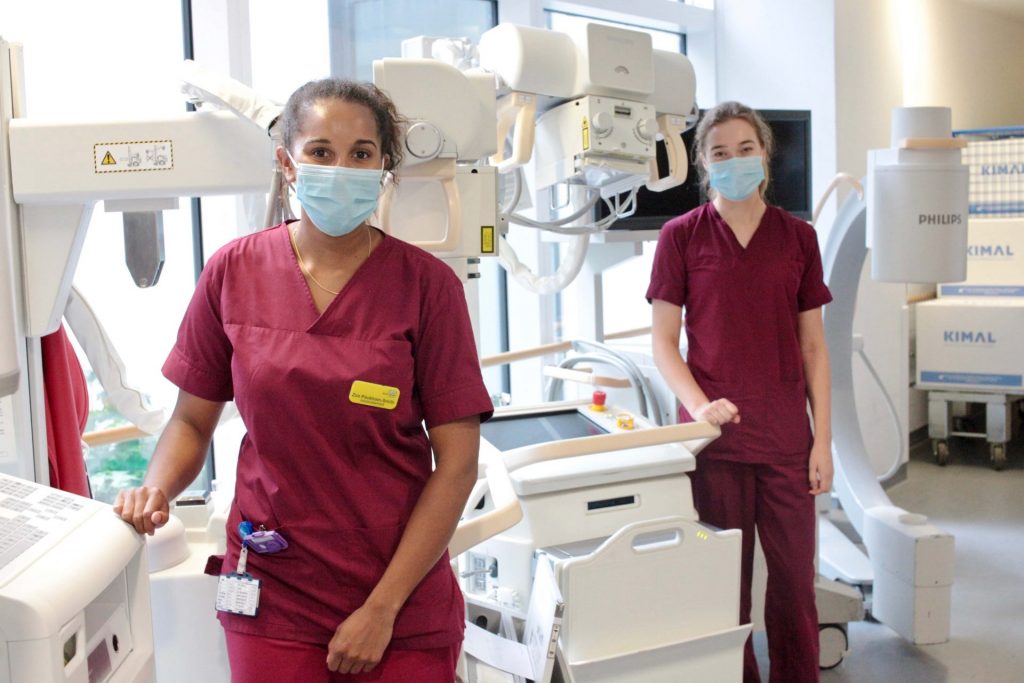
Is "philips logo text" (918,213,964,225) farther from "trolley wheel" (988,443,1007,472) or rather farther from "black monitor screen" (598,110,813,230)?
"trolley wheel" (988,443,1007,472)

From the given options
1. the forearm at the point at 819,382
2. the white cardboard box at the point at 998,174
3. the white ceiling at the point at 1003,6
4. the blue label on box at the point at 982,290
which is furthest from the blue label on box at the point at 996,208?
the forearm at the point at 819,382

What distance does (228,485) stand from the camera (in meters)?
2.06

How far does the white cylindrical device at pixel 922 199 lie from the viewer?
8.82 feet

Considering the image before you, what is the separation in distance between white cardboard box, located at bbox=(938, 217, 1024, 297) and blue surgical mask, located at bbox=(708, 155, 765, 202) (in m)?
3.66

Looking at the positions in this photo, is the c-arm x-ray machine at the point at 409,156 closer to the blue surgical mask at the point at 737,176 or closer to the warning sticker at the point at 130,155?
the warning sticker at the point at 130,155

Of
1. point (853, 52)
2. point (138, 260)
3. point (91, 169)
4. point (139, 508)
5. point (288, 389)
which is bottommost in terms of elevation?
point (139, 508)

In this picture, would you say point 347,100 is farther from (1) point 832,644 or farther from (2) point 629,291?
(2) point 629,291

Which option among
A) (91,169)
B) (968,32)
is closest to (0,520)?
(91,169)

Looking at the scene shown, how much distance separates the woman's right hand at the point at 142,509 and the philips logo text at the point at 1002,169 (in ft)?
17.4

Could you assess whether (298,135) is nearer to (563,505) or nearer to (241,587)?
(241,587)

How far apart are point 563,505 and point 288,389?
85 centimetres

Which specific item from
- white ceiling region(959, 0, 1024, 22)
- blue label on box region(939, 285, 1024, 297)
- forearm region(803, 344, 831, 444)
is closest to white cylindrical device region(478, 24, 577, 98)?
forearm region(803, 344, 831, 444)

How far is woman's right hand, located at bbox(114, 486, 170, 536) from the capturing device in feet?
4.21

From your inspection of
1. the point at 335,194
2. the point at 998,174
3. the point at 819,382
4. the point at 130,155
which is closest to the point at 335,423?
the point at 335,194
